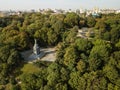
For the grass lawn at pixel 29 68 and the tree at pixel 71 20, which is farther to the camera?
the tree at pixel 71 20

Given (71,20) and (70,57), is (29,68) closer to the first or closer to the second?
(70,57)

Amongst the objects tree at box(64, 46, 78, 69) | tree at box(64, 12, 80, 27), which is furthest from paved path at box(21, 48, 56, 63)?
tree at box(64, 12, 80, 27)

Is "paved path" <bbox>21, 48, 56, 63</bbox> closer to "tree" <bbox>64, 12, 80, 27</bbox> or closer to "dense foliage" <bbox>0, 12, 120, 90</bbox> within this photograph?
"dense foliage" <bbox>0, 12, 120, 90</bbox>

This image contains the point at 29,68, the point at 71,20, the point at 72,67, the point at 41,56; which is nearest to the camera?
the point at 72,67

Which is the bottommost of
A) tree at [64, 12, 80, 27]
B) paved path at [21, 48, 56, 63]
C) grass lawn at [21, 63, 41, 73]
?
grass lawn at [21, 63, 41, 73]

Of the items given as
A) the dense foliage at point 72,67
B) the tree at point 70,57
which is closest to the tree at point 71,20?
the dense foliage at point 72,67

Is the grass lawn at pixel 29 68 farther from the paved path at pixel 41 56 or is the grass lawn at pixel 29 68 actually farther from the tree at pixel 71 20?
the tree at pixel 71 20

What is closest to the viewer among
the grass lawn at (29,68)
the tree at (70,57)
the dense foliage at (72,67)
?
the dense foliage at (72,67)

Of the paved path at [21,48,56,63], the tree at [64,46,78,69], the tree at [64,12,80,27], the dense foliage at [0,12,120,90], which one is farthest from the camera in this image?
the tree at [64,12,80,27]

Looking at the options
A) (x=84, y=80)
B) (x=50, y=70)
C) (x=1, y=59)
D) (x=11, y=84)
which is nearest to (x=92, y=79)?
(x=84, y=80)

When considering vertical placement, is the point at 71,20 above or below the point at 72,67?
above

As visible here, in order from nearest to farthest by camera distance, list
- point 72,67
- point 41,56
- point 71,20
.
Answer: point 72,67 < point 41,56 < point 71,20

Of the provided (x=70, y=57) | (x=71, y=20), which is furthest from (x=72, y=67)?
(x=71, y=20)
